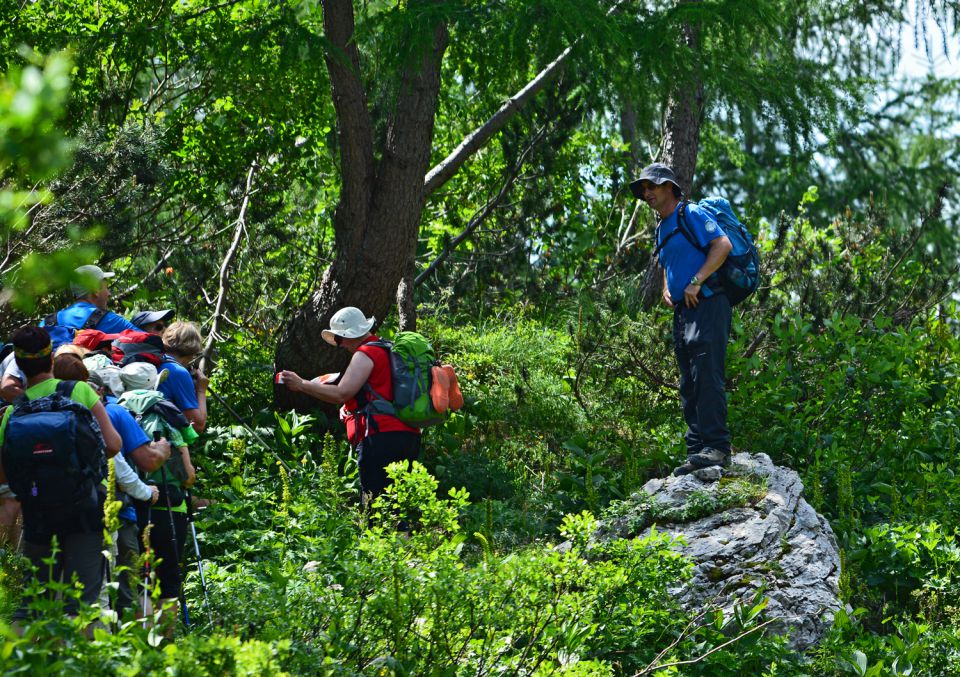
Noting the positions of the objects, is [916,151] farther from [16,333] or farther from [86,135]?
[16,333]

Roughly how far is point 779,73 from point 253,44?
12.6ft

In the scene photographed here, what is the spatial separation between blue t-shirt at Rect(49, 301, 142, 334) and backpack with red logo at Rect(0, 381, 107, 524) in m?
1.81

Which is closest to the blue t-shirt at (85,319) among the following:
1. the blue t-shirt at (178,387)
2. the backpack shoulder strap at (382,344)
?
the blue t-shirt at (178,387)

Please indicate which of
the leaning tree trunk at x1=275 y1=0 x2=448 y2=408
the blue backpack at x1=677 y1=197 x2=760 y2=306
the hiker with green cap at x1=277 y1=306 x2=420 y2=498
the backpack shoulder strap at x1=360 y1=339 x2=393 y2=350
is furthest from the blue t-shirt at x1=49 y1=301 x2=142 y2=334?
the blue backpack at x1=677 y1=197 x2=760 y2=306

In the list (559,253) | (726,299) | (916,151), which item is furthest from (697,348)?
(916,151)

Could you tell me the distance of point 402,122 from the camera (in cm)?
857

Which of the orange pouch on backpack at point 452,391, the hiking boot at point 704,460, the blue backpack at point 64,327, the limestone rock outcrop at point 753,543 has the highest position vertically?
the blue backpack at point 64,327

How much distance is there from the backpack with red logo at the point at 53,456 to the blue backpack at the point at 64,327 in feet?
4.95

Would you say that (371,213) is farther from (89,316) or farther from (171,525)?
(171,525)

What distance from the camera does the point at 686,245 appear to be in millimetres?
6547

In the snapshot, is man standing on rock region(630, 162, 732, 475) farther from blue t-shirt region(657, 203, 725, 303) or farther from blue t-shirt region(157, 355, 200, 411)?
blue t-shirt region(157, 355, 200, 411)

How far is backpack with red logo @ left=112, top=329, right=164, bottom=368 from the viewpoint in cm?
556

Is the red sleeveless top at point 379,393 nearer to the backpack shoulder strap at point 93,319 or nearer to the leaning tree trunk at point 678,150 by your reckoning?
the backpack shoulder strap at point 93,319

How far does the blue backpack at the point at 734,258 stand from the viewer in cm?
651
